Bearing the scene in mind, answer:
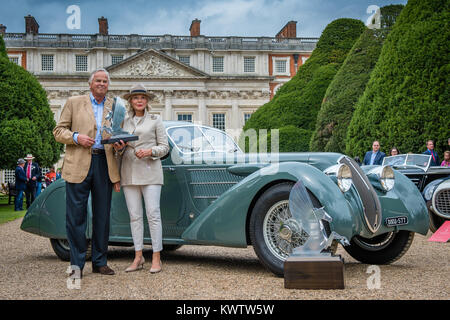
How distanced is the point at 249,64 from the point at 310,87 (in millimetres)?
28725

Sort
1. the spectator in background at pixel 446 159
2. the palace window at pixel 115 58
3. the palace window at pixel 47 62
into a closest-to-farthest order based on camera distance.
Answer: 1. the spectator in background at pixel 446 159
2. the palace window at pixel 47 62
3. the palace window at pixel 115 58

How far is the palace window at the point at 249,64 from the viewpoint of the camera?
50.0 m

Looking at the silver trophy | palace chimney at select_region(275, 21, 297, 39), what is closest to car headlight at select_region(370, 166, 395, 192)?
the silver trophy

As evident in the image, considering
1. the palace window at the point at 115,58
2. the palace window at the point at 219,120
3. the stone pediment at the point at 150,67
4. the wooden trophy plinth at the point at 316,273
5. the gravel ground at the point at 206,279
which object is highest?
the palace window at the point at 115,58

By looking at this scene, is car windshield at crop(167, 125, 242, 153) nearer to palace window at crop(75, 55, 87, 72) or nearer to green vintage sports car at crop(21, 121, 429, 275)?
green vintage sports car at crop(21, 121, 429, 275)

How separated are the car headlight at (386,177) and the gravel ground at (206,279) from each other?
86 cm

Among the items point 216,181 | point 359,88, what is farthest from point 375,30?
point 216,181

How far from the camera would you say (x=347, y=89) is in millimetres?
16625

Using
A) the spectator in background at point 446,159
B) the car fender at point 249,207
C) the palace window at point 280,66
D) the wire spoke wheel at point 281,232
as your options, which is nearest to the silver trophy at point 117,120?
the car fender at point 249,207

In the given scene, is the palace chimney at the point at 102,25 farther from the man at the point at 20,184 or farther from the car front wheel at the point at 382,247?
the car front wheel at the point at 382,247

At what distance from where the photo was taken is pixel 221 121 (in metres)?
49.5

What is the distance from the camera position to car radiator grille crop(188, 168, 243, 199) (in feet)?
17.7

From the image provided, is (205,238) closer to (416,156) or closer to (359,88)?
(416,156)
